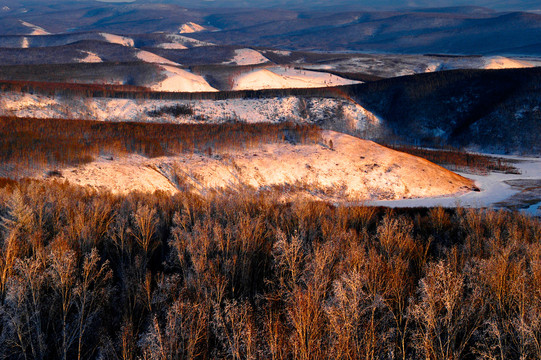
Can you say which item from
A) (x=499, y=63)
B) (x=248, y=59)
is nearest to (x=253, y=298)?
(x=499, y=63)

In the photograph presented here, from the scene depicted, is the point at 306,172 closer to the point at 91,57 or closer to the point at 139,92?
the point at 139,92

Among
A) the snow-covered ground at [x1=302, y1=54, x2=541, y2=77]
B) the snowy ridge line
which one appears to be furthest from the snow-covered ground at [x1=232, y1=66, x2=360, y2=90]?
the snow-covered ground at [x1=302, y1=54, x2=541, y2=77]

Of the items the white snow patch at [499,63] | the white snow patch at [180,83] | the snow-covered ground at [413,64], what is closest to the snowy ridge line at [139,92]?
the white snow patch at [180,83]

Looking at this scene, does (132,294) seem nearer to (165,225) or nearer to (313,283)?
(313,283)

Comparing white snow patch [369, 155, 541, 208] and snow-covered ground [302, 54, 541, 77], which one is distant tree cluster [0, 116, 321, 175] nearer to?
white snow patch [369, 155, 541, 208]

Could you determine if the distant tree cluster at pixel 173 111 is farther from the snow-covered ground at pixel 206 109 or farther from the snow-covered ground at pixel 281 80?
the snow-covered ground at pixel 281 80
